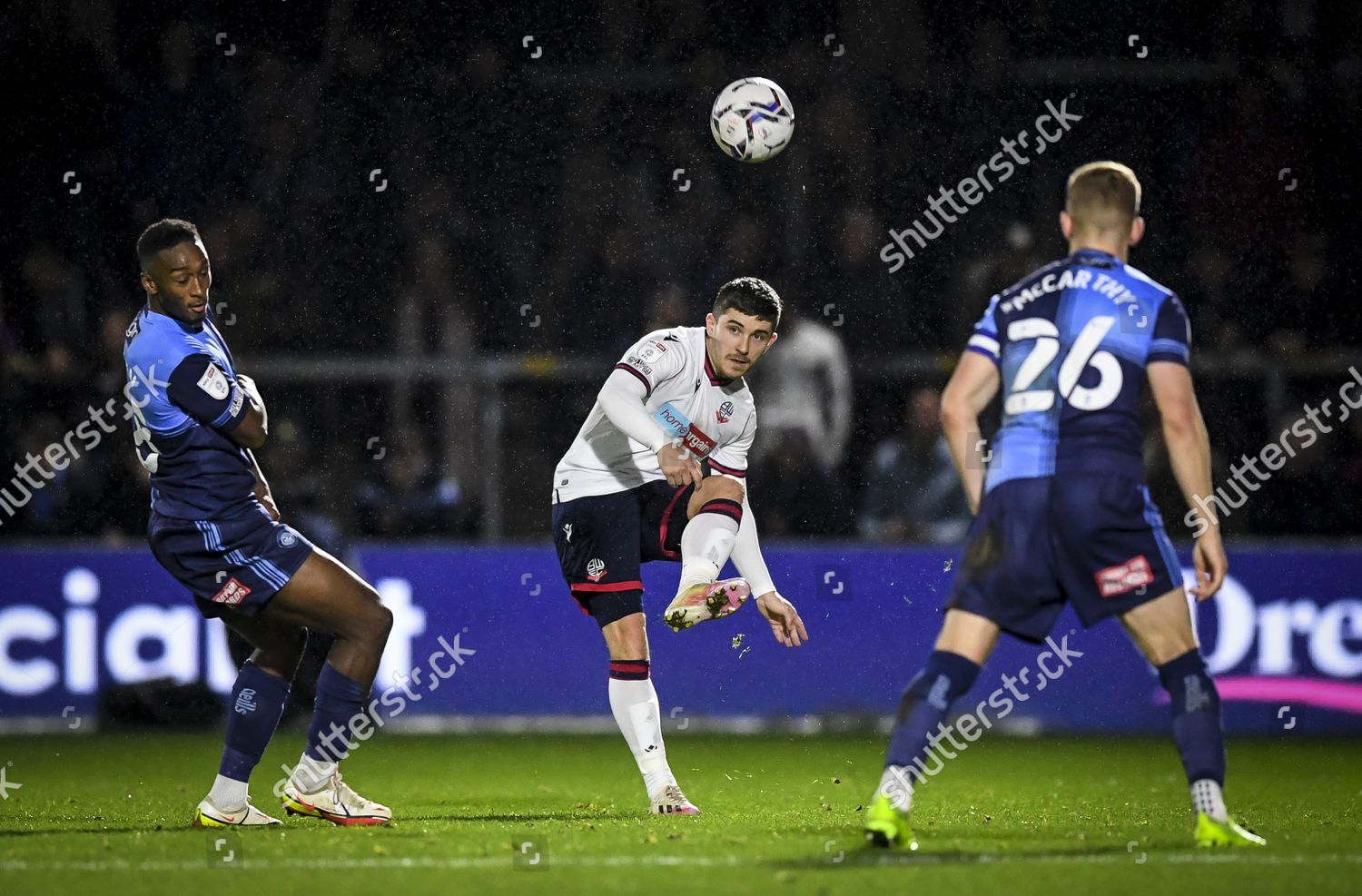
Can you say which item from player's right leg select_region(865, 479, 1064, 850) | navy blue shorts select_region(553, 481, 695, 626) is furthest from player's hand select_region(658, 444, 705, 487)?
player's right leg select_region(865, 479, 1064, 850)

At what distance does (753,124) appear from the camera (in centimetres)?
858

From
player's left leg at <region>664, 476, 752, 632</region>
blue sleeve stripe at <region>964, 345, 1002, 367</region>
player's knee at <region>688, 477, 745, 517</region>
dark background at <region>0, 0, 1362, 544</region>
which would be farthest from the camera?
dark background at <region>0, 0, 1362, 544</region>

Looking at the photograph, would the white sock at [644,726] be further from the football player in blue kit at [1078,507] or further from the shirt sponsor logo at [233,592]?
the football player in blue kit at [1078,507]

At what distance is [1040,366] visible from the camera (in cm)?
532

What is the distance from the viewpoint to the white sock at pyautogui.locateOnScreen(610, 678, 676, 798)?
6688 millimetres

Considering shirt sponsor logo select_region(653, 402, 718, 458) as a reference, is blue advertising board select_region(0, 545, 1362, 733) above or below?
below

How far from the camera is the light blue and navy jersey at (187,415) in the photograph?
6.09m

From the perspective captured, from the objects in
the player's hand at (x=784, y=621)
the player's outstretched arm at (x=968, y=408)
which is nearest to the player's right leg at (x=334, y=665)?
the player's hand at (x=784, y=621)

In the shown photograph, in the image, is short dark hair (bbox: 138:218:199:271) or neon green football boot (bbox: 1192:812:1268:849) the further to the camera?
short dark hair (bbox: 138:218:199:271)

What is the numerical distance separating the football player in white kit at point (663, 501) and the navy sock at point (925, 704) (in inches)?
56.1

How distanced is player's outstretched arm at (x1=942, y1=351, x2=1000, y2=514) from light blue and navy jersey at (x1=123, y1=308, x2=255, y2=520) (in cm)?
246

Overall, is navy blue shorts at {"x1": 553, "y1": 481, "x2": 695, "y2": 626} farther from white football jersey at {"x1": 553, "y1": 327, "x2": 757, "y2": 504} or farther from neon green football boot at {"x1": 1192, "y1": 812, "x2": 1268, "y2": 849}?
neon green football boot at {"x1": 1192, "y1": 812, "x2": 1268, "y2": 849}

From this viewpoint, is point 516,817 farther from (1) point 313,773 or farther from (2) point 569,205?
(2) point 569,205

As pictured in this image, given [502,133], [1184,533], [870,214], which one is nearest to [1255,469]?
[1184,533]
